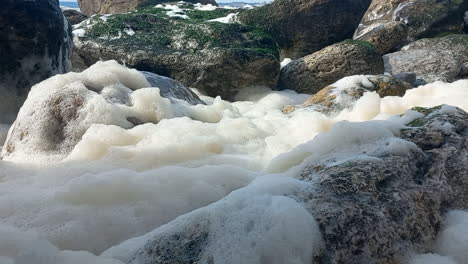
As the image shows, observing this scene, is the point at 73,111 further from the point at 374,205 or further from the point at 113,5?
the point at 113,5

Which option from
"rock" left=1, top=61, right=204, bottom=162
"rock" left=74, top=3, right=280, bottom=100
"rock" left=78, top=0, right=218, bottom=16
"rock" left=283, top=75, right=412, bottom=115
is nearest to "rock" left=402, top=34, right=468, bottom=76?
"rock" left=283, top=75, right=412, bottom=115

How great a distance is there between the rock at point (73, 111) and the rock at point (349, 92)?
2.49 m

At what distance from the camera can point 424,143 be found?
9.45 ft

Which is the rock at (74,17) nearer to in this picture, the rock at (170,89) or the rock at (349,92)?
the rock at (170,89)

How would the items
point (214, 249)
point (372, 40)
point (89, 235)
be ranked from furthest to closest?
point (372, 40) < point (89, 235) < point (214, 249)

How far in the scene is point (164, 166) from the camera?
3561 mm

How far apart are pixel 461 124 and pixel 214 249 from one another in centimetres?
224

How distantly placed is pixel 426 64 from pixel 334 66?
2.89 meters

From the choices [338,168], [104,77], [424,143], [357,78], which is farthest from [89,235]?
[357,78]

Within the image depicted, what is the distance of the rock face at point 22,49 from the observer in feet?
20.1

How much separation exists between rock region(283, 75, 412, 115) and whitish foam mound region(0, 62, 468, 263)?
29.7 inches

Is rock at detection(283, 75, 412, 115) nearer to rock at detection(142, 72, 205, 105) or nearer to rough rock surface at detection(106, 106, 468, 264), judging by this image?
rock at detection(142, 72, 205, 105)

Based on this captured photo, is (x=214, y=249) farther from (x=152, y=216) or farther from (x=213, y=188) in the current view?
(x=213, y=188)

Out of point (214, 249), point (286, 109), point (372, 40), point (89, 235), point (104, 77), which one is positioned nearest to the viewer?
point (214, 249)
